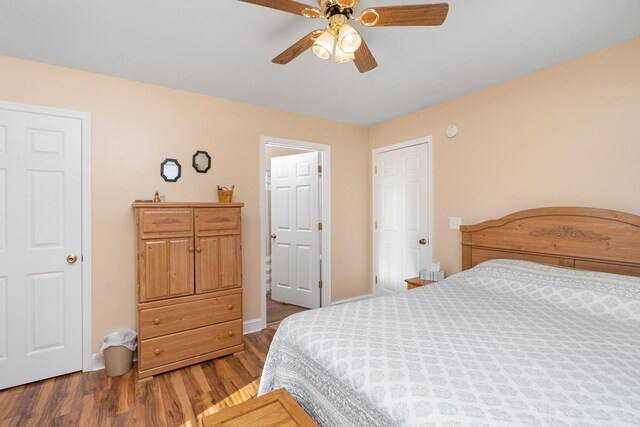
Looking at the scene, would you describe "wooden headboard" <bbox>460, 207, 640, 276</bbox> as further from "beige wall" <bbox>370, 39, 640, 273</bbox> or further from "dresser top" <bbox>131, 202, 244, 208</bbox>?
"dresser top" <bbox>131, 202, 244, 208</bbox>

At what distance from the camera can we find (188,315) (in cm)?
244

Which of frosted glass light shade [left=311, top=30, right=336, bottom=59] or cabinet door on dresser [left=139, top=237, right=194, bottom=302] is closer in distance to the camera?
frosted glass light shade [left=311, top=30, right=336, bottom=59]

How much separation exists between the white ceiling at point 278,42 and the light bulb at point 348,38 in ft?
1.22

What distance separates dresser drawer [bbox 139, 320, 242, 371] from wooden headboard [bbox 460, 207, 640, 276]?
230 cm

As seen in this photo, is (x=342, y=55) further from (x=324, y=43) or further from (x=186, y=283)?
(x=186, y=283)

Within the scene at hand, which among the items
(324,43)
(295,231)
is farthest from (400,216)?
(324,43)

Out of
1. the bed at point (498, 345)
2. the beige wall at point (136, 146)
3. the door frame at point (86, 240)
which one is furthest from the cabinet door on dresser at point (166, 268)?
the bed at point (498, 345)

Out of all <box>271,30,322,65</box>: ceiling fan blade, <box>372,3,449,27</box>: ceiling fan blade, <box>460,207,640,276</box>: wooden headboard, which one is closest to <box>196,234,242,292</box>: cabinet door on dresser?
<box>271,30,322,65</box>: ceiling fan blade

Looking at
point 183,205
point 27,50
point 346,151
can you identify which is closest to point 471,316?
point 183,205

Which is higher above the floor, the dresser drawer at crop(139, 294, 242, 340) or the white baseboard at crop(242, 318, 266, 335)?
the dresser drawer at crop(139, 294, 242, 340)

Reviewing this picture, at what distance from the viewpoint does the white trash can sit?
2.31m

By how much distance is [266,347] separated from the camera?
281 cm

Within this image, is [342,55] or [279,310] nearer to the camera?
[342,55]

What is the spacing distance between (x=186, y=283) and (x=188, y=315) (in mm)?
263
